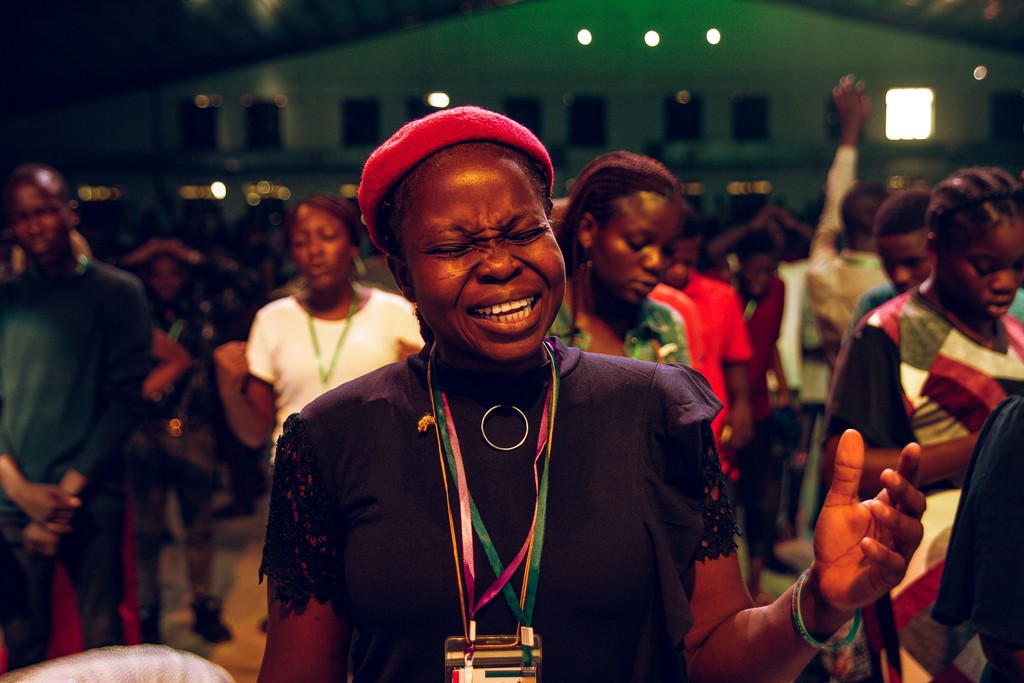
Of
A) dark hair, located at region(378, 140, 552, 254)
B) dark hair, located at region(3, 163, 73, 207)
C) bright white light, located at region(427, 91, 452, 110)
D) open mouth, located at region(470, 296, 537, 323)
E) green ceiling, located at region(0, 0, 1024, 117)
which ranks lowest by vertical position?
open mouth, located at region(470, 296, 537, 323)

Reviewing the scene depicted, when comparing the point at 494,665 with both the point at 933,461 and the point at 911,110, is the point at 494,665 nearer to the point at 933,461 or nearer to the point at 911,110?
the point at 933,461

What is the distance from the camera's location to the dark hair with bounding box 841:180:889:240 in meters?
4.85

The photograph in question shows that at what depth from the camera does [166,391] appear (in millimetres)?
4996

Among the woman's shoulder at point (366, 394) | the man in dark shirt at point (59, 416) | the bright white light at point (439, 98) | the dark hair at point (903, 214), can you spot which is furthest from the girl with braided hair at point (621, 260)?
the bright white light at point (439, 98)

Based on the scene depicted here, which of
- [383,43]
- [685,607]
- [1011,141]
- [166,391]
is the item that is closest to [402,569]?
[685,607]

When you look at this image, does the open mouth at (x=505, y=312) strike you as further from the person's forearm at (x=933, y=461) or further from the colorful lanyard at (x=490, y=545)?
the person's forearm at (x=933, y=461)

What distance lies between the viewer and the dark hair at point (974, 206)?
8.67 feet

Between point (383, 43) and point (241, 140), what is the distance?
3920 millimetres

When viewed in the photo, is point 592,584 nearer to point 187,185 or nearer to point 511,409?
point 511,409

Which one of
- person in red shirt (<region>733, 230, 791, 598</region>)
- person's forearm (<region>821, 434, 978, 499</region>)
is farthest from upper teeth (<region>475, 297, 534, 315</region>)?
person in red shirt (<region>733, 230, 791, 598</region>)

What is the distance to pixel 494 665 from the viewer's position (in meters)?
1.40

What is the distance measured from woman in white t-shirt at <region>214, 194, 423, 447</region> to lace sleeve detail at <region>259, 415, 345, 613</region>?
211cm

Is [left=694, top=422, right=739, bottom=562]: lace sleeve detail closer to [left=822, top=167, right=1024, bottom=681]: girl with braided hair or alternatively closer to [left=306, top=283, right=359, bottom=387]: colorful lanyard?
[left=822, top=167, right=1024, bottom=681]: girl with braided hair

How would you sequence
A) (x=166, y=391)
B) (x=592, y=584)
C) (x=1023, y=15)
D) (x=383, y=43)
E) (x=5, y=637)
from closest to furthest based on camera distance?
(x=592, y=584), (x=5, y=637), (x=166, y=391), (x=1023, y=15), (x=383, y=43)
